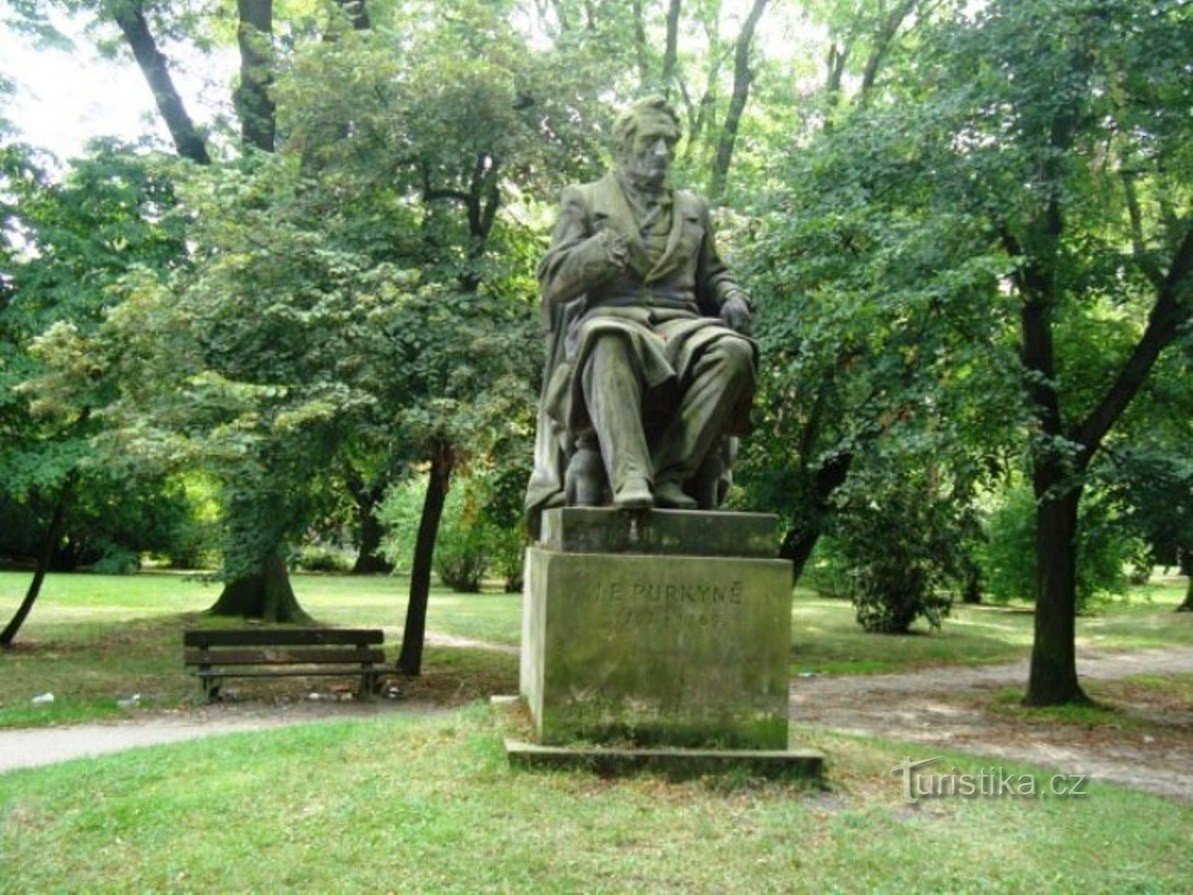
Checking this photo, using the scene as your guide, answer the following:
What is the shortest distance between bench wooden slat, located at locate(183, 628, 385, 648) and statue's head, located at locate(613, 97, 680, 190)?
849cm

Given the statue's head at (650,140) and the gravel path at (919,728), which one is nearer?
the statue's head at (650,140)

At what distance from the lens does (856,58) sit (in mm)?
21297

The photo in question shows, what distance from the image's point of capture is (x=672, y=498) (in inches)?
242

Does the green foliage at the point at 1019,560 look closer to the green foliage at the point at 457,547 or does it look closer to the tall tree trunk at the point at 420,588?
the green foliage at the point at 457,547

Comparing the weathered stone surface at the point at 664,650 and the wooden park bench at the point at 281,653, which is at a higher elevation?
the weathered stone surface at the point at 664,650

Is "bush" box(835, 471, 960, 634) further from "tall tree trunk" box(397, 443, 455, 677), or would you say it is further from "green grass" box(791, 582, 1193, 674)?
"tall tree trunk" box(397, 443, 455, 677)

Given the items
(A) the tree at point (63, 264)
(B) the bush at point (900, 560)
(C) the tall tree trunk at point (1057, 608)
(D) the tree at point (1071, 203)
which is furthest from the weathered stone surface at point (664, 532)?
(B) the bush at point (900, 560)

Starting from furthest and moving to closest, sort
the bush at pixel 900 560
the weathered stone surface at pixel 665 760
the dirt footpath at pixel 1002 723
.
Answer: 1. the bush at pixel 900 560
2. the dirt footpath at pixel 1002 723
3. the weathered stone surface at pixel 665 760

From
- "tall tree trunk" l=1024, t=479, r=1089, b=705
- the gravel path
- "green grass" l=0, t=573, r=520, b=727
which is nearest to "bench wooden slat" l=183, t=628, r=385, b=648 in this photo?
"green grass" l=0, t=573, r=520, b=727

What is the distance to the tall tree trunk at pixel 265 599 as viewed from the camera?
20359mm

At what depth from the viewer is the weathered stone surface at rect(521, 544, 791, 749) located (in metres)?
5.62

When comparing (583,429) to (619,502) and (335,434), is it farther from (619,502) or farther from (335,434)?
(335,434)

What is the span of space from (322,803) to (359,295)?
715 centimetres

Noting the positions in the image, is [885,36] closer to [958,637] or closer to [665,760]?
[958,637]
